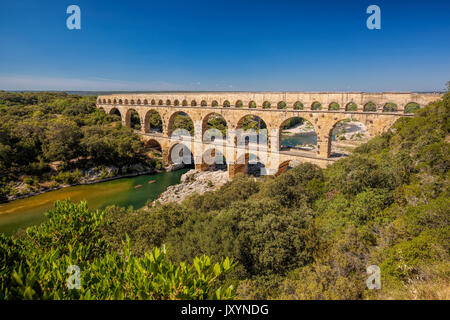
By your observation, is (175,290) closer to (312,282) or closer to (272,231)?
(312,282)

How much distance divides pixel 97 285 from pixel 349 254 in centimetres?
561

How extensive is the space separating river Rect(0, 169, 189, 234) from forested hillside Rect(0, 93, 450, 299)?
708 cm

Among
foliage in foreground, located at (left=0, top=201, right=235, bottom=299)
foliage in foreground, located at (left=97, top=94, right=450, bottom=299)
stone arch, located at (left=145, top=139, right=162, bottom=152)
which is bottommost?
foliage in foreground, located at (left=97, top=94, right=450, bottom=299)

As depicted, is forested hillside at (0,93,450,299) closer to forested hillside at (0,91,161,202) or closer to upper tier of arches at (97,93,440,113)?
upper tier of arches at (97,93,440,113)

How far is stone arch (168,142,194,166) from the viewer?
2507 cm

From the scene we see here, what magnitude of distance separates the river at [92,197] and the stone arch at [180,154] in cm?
266

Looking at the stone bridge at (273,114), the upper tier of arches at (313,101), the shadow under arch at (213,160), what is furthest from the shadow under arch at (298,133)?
the upper tier of arches at (313,101)

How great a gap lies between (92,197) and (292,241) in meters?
16.6

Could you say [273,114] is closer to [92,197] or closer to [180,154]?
[180,154]

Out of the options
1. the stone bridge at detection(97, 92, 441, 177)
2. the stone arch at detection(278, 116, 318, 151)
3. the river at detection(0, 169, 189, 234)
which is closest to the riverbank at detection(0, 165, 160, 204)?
the river at detection(0, 169, 189, 234)

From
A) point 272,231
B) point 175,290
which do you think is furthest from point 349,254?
point 175,290

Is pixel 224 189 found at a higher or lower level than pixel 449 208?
lower

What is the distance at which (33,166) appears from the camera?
63.5 ft

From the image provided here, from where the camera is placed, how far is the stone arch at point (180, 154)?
987 inches
